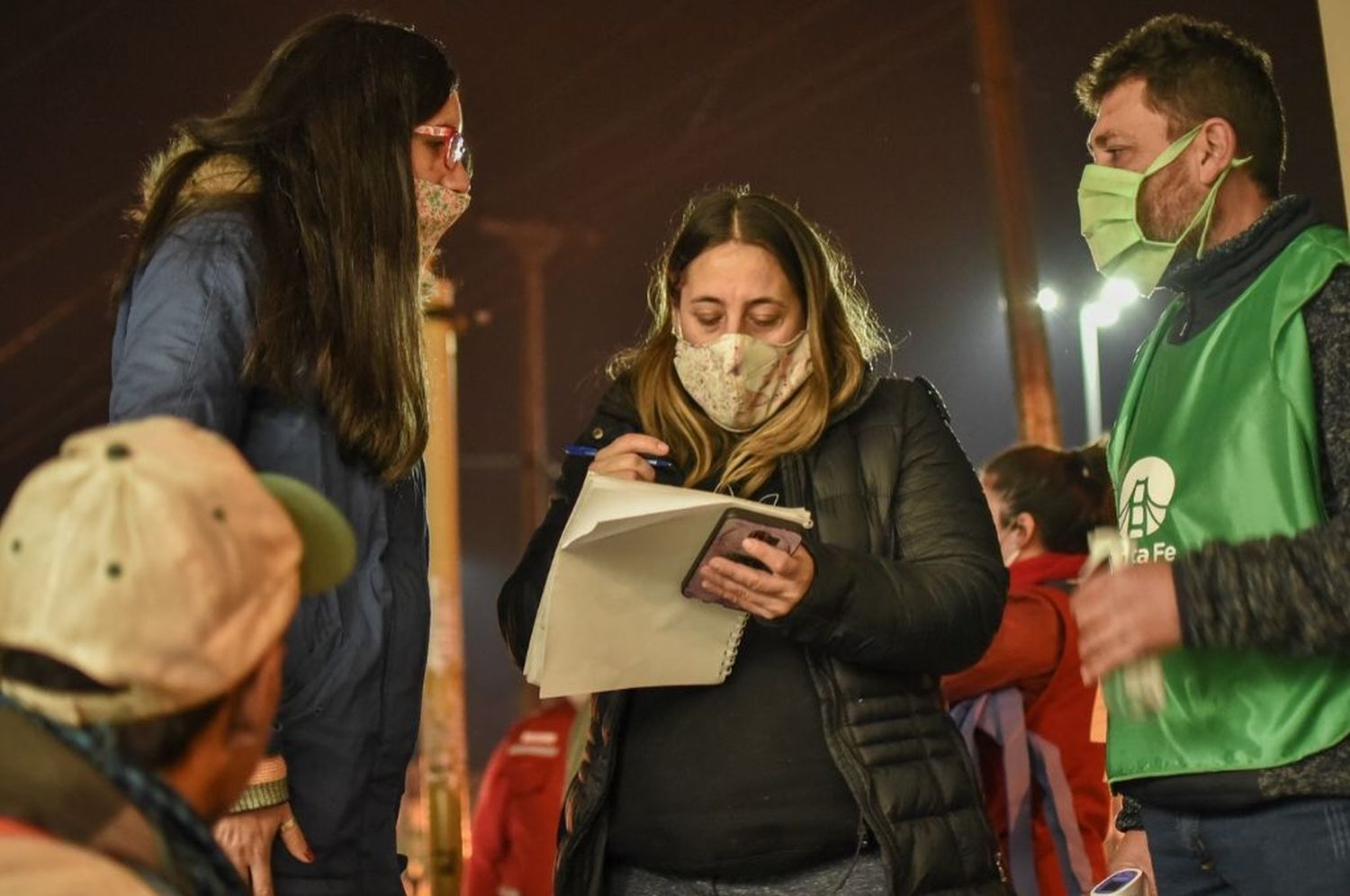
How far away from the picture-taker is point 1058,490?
11.5 feet

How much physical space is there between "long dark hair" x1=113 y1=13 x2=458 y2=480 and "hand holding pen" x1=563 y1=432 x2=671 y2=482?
333 mm

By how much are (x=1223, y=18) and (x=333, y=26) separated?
425cm

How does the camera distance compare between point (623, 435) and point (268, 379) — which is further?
point (623, 435)

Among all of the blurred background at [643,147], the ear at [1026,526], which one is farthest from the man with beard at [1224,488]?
the blurred background at [643,147]

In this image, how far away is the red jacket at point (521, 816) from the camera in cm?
370

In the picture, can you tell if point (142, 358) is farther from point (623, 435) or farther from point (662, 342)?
point (662, 342)

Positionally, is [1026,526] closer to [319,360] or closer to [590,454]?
[590,454]

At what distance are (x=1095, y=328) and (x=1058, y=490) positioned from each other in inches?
105

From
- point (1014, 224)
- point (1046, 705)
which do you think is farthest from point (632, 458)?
point (1014, 224)

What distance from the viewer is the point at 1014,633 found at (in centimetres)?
308

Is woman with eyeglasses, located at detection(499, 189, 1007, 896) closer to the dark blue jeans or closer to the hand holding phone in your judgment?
the hand holding phone

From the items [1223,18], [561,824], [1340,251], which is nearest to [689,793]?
[561,824]

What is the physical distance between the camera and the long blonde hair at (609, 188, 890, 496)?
87.8 inches

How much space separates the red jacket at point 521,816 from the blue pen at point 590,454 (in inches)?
61.7
